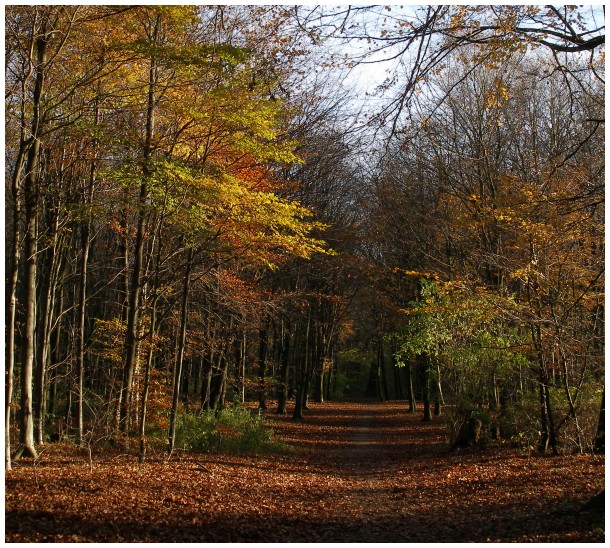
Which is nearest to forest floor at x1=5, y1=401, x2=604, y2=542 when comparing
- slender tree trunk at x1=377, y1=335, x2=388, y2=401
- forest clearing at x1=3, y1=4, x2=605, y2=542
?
forest clearing at x1=3, y1=4, x2=605, y2=542

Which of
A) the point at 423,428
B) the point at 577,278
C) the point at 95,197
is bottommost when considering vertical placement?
the point at 423,428

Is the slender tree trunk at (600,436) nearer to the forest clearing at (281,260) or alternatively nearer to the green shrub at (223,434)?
the forest clearing at (281,260)

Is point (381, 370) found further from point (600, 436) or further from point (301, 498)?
point (301, 498)

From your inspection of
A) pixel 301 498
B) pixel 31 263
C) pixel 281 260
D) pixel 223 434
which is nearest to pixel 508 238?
pixel 281 260

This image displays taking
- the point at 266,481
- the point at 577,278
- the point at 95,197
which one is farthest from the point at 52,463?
the point at 577,278

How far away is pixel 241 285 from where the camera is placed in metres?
17.7

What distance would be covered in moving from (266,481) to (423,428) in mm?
11316

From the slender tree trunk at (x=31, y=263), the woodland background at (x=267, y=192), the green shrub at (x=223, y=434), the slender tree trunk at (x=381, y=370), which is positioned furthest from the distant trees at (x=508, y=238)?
the slender tree trunk at (x=381, y=370)

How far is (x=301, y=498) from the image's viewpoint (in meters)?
9.44

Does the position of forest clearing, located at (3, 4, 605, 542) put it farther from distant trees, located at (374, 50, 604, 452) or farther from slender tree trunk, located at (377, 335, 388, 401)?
slender tree trunk, located at (377, 335, 388, 401)

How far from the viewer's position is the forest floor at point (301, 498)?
21.9 feet

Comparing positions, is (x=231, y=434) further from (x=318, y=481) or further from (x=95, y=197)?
(x=95, y=197)

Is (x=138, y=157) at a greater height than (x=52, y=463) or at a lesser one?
greater

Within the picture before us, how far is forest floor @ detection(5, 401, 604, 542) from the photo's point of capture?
6.68m
